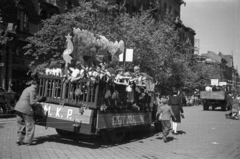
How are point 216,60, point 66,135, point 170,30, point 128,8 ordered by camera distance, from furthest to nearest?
point 216,60
point 128,8
point 170,30
point 66,135

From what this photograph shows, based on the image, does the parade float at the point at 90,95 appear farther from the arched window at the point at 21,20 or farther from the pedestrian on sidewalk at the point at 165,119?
the arched window at the point at 21,20

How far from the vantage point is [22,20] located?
24109 mm

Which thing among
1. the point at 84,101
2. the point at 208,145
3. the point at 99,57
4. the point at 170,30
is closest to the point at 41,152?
the point at 84,101

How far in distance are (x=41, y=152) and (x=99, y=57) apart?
3.33m

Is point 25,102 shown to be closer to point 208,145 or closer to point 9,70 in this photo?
point 208,145

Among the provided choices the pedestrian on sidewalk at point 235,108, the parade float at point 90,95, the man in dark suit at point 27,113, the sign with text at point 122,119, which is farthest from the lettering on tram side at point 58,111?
the pedestrian on sidewalk at point 235,108

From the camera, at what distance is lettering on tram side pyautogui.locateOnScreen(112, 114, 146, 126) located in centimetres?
812

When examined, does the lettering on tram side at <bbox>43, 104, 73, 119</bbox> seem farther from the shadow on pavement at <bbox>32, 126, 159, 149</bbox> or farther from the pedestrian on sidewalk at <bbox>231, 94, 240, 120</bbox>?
the pedestrian on sidewalk at <bbox>231, 94, 240, 120</bbox>

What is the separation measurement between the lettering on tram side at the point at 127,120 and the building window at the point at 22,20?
17294mm

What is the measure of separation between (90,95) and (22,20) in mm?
18817

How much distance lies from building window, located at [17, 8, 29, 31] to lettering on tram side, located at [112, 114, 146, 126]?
17.3 m

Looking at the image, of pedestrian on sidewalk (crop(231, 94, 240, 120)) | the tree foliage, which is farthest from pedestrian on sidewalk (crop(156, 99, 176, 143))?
pedestrian on sidewalk (crop(231, 94, 240, 120))

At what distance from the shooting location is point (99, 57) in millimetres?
8961

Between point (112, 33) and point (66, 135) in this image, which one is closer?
point (66, 135)
